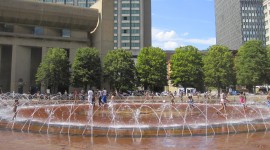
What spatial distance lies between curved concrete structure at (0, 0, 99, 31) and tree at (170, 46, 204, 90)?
2114 cm

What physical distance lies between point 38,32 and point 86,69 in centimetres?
1735

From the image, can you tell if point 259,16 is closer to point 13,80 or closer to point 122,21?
point 122,21

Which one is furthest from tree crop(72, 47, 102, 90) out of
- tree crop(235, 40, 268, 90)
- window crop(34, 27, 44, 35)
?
tree crop(235, 40, 268, 90)

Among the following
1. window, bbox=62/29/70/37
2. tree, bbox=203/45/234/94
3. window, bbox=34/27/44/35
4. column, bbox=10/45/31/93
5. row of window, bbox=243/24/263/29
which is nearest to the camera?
column, bbox=10/45/31/93

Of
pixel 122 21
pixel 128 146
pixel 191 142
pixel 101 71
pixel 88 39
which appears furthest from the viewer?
pixel 122 21

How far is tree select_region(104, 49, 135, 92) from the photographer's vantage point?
57844mm

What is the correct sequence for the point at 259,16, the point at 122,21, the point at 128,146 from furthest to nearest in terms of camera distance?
1. the point at 259,16
2. the point at 122,21
3. the point at 128,146

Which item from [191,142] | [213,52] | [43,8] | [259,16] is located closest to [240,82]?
[213,52]

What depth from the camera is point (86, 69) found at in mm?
56625

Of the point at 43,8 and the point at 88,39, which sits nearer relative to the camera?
the point at 43,8

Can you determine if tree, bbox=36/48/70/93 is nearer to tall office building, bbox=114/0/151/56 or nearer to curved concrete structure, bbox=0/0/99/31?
curved concrete structure, bbox=0/0/99/31

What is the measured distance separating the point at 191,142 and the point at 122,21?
336 ft

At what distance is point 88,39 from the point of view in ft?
229

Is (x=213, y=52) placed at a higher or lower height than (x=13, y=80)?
higher
